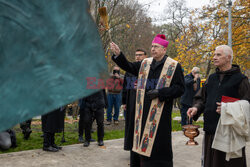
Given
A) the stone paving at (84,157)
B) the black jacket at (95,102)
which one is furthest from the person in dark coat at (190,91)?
the black jacket at (95,102)

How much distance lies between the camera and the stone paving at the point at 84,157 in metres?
5.11

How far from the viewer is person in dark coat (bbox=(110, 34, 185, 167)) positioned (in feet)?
11.5

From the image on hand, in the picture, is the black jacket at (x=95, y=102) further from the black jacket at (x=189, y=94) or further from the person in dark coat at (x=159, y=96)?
the black jacket at (x=189, y=94)

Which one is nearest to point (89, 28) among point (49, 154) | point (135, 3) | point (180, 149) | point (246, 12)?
point (49, 154)

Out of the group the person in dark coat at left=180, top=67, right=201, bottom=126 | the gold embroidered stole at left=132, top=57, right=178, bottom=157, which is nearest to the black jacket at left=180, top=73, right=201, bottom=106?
the person in dark coat at left=180, top=67, right=201, bottom=126

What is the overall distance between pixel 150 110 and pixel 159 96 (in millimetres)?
278

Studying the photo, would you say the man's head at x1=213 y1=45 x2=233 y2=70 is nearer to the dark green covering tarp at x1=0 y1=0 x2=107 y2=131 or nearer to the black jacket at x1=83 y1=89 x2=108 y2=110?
the dark green covering tarp at x1=0 y1=0 x2=107 y2=131

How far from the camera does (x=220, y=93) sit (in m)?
3.67

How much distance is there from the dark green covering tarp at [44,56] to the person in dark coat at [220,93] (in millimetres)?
2950

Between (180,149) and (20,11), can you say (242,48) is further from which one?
(20,11)

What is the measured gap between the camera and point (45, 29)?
90 cm

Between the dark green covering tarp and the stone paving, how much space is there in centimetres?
449

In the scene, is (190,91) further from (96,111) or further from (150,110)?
(150,110)

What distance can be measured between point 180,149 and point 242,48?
38.1ft
